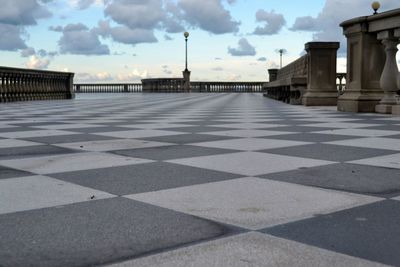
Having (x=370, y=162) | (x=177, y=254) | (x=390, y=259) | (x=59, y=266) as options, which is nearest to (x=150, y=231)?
(x=177, y=254)

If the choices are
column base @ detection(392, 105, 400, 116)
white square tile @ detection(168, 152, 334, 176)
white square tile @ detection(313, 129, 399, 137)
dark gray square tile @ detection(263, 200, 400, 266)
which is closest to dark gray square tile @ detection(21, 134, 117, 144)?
white square tile @ detection(168, 152, 334, 176)

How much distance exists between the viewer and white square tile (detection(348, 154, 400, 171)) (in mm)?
3686

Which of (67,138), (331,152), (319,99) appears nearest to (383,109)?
(319,99)

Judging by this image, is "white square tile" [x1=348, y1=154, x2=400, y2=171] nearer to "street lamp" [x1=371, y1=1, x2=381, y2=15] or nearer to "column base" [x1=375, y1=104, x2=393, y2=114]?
"column base" [x1=375, y1=104, x2=393, y2=114]

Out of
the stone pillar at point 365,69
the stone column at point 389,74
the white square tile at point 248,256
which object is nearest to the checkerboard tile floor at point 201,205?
the white square tile at point 248,256

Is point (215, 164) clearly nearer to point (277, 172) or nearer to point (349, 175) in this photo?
point (277, 172)

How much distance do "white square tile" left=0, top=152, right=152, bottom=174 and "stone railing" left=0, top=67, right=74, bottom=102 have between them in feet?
49.6

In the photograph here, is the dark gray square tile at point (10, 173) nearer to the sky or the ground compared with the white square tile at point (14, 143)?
nearer to the ground

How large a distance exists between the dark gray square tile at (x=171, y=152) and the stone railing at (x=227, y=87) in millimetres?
48445

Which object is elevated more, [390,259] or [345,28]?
[345,28]

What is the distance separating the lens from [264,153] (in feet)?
14.2

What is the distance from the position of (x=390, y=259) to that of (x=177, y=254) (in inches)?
28.6

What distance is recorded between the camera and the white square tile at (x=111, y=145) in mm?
4785

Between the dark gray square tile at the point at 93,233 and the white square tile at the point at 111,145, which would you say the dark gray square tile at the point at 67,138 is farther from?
the dark gray square tile at the point at 93,233
